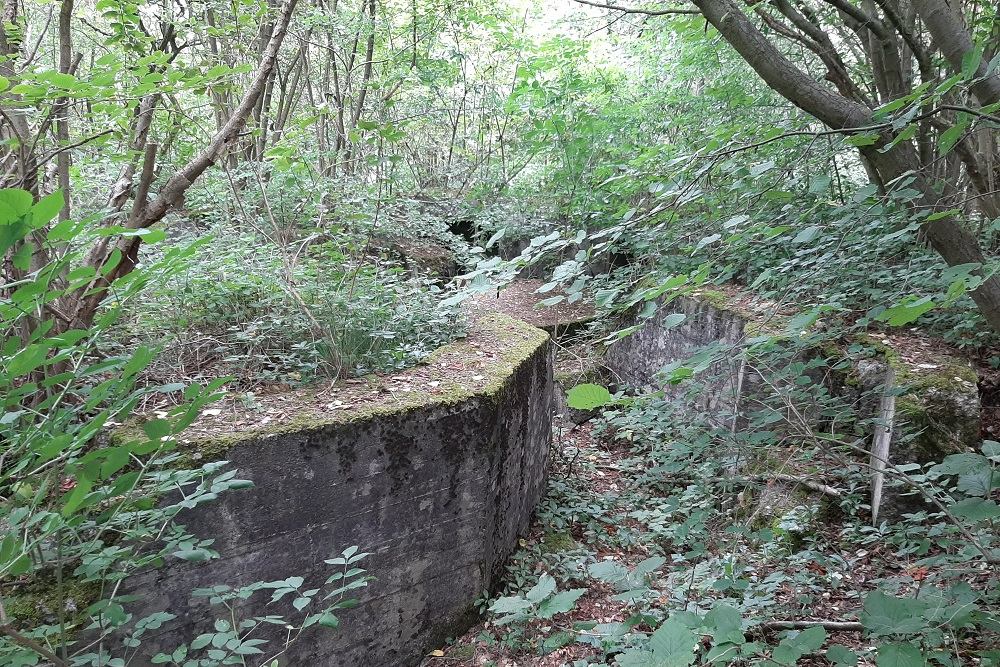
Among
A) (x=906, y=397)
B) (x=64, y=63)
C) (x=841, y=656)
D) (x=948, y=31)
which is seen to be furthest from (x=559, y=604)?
(x=64, y=63)

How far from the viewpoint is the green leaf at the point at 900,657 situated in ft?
4.20

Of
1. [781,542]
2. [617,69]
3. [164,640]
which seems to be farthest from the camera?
[617,69]

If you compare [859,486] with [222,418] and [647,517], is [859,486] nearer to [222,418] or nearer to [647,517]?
[647,517]

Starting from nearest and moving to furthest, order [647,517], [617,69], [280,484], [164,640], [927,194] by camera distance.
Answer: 1. [927,194]
2. [164,640]
3. [280,484]
4. [647,517]
5. [617,69]

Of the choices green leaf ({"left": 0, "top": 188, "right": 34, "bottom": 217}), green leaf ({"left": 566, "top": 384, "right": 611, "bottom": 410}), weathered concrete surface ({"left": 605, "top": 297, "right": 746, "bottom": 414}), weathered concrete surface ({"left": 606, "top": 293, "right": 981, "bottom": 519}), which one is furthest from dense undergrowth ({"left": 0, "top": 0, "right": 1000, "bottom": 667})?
weathered concrete surface ({"left": 605, "top": 297, "right": 746, "bottom": 414})

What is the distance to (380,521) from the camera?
3375mm

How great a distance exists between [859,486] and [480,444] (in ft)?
8.50

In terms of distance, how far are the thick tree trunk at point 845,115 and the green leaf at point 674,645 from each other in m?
1.74

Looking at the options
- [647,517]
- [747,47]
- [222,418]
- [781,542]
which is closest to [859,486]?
[781,542]

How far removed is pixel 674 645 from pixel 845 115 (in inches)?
78.8

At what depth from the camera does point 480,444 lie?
149 inches

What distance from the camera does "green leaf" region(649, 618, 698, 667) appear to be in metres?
1.24

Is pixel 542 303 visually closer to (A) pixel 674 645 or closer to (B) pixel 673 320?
(B) pixel 673 320

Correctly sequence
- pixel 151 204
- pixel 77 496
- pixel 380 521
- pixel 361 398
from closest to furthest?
pixel 77 496
pixel 151 204
pixel 380 521
pixel 361 398
